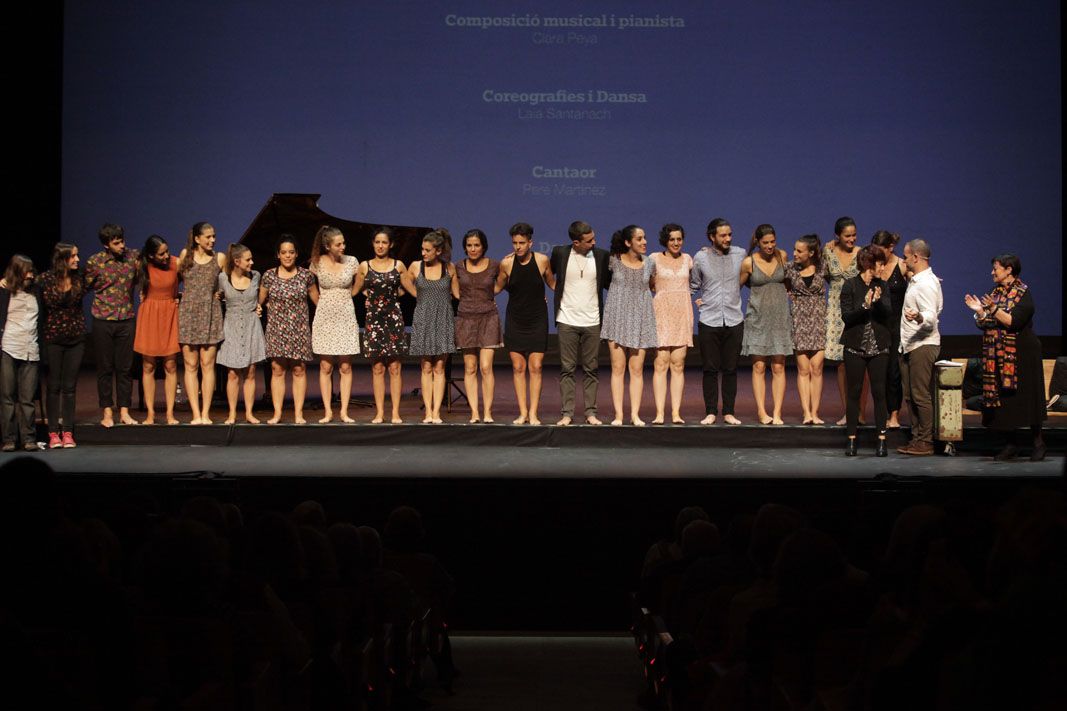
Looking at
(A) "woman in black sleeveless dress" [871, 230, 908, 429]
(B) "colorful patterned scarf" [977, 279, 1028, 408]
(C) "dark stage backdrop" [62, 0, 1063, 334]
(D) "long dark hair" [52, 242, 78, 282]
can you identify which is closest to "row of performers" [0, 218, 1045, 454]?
(D) "long dark hair" [52, 242, 78, 282]

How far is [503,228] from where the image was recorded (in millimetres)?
11570

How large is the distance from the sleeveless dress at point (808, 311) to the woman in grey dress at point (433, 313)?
7.58 ft

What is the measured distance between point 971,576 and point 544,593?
2.56 m

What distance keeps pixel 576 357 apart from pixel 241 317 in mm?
2299

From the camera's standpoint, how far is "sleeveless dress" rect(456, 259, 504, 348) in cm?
781

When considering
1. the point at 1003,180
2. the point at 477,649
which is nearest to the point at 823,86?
the point at 1003,180

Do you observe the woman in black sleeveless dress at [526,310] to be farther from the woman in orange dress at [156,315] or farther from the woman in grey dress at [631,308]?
the woman in orange dress at [156,315]

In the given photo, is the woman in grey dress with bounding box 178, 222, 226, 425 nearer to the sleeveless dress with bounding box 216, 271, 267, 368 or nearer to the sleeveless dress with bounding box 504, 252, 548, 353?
the sleeveless dress with bounding box 216, 271, 267, 368

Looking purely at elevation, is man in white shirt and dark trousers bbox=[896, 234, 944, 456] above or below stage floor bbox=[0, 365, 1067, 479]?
above

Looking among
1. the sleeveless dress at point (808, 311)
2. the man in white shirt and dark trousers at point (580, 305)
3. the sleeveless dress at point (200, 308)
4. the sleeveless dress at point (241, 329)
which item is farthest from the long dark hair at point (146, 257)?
the sleeveless dress at point (808, 311)

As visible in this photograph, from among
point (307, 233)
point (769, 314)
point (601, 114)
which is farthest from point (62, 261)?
point (601, 114)

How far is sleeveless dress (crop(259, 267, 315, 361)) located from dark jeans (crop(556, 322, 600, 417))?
173cm

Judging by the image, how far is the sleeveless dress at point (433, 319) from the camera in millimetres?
7773

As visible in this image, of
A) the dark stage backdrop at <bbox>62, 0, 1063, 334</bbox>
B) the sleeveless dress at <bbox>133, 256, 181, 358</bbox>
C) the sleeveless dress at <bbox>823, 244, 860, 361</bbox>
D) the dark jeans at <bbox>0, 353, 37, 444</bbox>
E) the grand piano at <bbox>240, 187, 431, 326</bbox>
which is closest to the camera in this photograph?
the dark jeans at <bbox>0, 353, 37, 444</bbox>
